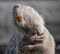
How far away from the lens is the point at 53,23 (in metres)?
5.46

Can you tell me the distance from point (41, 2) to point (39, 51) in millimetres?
4078

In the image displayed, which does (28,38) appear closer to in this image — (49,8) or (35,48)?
(35,48)

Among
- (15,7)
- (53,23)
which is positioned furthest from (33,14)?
(53,23)

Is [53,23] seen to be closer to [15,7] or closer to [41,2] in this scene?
[41,2]

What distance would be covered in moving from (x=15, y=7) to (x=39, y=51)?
0.69ft

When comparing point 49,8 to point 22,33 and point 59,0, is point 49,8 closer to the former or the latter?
point 59,0

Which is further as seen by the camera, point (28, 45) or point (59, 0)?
point (59, 0)

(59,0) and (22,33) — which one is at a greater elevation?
(59,0)

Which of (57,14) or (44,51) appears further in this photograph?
(57,14)

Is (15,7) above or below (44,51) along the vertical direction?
above

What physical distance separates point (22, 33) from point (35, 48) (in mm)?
90

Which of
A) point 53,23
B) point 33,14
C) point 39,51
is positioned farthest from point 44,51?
point 53,23

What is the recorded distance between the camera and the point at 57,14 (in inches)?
226

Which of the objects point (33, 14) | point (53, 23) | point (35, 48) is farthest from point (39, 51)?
point (53, 23)
